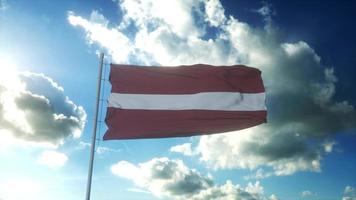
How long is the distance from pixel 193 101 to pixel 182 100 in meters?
0.53

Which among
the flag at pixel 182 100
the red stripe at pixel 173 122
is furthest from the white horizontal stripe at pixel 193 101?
the red stripe at pixel 173 122

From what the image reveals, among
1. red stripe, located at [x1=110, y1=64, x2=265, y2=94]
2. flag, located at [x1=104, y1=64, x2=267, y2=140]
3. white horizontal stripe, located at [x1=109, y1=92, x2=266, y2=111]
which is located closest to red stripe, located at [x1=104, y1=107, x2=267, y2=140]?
flag, located at [x1=104, y1=64, x2=267, y2=140]

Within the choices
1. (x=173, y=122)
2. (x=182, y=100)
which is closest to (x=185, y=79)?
(x=182, y=100)

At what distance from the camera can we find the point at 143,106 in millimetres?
21422

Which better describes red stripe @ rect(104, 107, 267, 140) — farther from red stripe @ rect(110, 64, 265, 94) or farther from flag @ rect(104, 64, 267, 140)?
red stripe @ rect(110, 64, 265, 94)

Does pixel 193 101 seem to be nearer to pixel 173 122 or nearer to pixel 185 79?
pixel 185 79

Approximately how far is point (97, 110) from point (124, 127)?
1.49 metres

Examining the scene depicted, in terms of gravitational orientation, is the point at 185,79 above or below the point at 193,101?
above

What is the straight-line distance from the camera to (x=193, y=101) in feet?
72.3

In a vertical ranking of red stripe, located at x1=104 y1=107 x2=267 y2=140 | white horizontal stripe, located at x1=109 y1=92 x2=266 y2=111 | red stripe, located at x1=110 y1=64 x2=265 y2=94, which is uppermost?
red stripe, located at x1=110 y1=64 x2=265 y2=94

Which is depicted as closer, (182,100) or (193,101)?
(182,100)

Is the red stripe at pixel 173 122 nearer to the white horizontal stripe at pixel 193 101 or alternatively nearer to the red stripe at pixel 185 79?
the white horizontal stripe at pixel 193 101

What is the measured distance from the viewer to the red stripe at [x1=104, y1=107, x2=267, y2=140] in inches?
812

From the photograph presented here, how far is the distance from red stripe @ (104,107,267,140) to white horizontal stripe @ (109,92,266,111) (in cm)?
20
